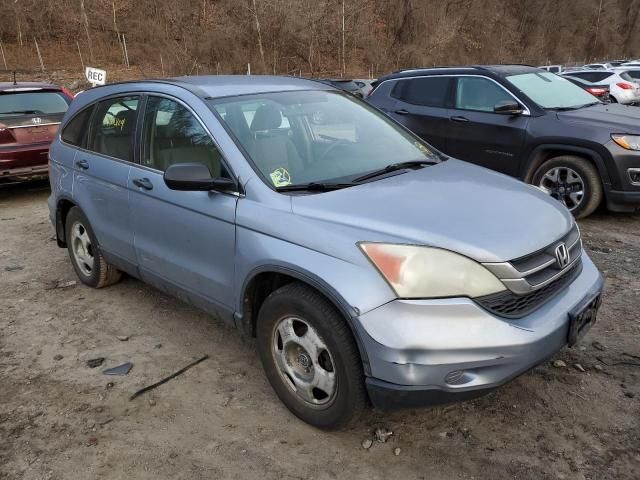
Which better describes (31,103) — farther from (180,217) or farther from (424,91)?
(180,217)

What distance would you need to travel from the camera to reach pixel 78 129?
15.4 feet

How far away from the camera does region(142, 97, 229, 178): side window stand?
3.33m

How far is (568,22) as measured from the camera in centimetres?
6531

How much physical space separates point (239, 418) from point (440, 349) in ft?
4.22

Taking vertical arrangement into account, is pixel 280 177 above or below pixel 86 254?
above

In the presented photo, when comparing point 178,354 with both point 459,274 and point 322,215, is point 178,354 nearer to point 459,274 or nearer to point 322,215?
point 322,215

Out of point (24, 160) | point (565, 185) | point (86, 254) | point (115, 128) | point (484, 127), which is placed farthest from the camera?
point (24, 160)

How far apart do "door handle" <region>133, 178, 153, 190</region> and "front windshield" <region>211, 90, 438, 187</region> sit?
2.35 ft

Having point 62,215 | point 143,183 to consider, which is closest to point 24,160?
point 62,215

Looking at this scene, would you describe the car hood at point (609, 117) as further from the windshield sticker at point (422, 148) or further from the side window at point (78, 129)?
the side window at point (78, 129)

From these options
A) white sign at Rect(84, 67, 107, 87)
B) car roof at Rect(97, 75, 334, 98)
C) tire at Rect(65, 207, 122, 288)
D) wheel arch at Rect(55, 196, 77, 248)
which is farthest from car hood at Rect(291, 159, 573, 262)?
white sign at Rect(84, 67, 107, 87)

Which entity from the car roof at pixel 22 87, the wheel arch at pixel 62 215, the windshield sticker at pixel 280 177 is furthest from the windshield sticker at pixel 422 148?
the car roof at pixel 22 87

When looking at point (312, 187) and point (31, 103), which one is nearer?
point (312, 187)

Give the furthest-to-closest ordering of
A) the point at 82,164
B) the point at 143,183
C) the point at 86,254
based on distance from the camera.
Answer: the point at 86,254, the point at 82,164, the point at 143,183
